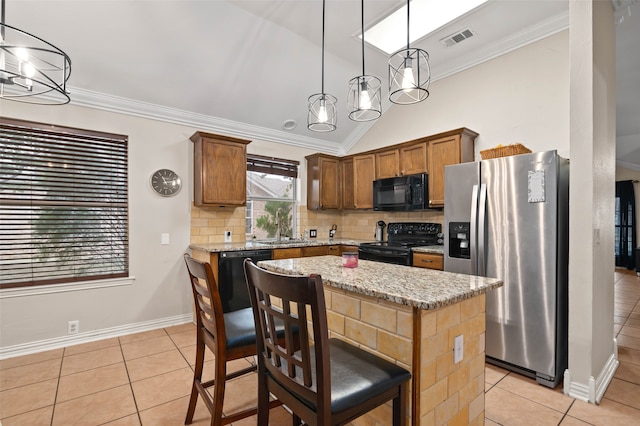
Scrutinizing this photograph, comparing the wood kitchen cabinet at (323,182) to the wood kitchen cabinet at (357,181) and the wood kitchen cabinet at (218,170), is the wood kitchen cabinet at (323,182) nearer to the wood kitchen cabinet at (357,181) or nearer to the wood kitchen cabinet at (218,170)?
the wood kitchen cabinet at (357,181)

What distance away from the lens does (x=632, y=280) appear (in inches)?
256

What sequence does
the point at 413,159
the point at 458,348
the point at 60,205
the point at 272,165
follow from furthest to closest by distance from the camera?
the point at 272,165
the point at 413,159
the point at 60,205
the point at 458,348

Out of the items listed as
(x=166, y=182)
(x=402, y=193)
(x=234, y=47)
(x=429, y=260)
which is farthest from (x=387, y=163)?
(x=166, y=182)

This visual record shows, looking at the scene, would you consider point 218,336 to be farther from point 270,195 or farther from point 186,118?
point 270,195

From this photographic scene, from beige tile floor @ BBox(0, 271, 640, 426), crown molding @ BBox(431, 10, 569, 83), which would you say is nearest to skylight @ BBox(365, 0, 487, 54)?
crown molding @ BBox(431, 10, 569, 83)

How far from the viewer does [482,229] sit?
269cm

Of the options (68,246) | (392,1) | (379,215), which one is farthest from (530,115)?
(68,246)

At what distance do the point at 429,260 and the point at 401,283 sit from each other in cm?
202

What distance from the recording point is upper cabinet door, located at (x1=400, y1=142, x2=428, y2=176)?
393 cm

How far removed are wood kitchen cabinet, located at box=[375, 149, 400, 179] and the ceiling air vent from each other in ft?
4.39

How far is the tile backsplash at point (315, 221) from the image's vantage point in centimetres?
→ 402

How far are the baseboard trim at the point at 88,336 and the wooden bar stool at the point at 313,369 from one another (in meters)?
2.85

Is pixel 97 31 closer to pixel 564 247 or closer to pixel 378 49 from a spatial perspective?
pixel 378 49

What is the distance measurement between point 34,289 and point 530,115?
17.1 ft
